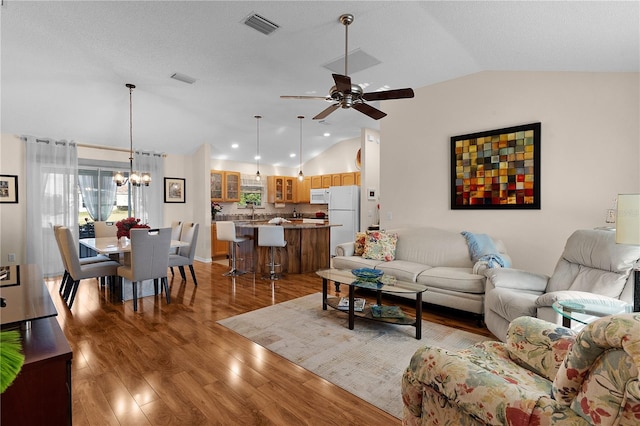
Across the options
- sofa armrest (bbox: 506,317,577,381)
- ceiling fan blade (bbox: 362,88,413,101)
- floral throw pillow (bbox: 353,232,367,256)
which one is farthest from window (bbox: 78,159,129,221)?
sofa armrest (bbox: 506,317,577,381)

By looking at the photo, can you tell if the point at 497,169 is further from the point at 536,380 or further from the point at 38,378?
the point at 38,378

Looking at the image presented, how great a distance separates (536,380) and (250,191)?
7.99m

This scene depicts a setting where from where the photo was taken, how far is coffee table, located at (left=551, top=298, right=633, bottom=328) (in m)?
1.86

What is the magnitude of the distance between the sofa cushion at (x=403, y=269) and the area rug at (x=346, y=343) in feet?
1.87

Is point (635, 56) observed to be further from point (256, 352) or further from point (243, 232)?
point (243, 232)

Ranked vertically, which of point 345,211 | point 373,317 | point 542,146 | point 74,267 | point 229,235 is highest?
point 542,146

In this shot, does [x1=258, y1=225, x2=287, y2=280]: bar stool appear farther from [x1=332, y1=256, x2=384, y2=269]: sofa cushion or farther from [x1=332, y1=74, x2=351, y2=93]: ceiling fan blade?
[x1=332, y1=74, x2=351, y2=93]: ceiling fan blade

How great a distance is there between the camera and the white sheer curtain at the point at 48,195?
208 inches

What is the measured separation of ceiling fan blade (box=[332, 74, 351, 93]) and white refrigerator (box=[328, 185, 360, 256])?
4.58 m

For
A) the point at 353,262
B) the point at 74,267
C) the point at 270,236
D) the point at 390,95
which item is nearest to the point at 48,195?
the point at 74,267

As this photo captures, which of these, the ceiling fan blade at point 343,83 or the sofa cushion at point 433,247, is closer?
the ceiling fan blade at point 343,83

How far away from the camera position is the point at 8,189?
517 centimetres

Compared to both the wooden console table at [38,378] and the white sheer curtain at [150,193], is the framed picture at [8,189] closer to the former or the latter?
the white sheer curtain at [150,193]

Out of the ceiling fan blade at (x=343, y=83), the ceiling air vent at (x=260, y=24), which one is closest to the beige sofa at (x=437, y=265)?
the ceiling fan blade at (x=343, y=83)
